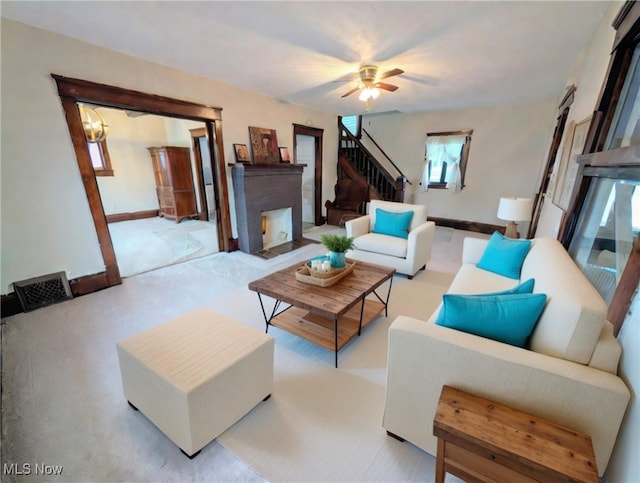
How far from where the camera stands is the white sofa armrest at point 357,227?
3.53m

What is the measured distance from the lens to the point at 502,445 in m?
0.89

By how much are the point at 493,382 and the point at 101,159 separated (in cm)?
744

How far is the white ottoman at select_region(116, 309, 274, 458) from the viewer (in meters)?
1.23

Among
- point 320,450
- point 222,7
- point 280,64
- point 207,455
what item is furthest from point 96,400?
point 280,64

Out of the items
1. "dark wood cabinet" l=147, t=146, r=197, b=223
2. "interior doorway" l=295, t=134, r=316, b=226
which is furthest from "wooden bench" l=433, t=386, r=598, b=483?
"dark wood cabinet" l=147, t=146, r=197, b=223

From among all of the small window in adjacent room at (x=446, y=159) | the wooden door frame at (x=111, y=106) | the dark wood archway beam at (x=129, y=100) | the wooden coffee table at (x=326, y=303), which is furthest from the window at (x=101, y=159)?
the small window in adjacent room at (x=446, y=159)

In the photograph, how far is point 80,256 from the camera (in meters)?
2.77

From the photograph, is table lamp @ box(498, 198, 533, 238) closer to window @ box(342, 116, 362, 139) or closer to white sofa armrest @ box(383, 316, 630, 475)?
white sofa armrest @ box(383, 316, 630, 475)

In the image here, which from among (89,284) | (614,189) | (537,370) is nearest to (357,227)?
(614,189)

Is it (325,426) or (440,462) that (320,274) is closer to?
(325,426)

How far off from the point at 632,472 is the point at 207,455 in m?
1.67

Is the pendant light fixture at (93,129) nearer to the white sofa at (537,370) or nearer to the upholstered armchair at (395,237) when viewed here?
the upholstered armchair at (395,237)

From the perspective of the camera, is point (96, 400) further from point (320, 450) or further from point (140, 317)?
point (320, 450)

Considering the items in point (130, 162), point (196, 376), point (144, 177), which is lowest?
point (196, 376)
